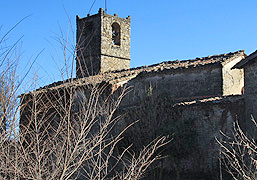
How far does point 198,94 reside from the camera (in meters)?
15.6

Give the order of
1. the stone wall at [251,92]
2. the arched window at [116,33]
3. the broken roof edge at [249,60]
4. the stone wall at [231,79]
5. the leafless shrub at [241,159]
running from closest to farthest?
1. the leafless shrub at [241,159]
2. the stone wall at [251,92]
3. the broken roof edge at [249,60]
4. the stone wall at [231,79]
5. the arched window at [116,33]

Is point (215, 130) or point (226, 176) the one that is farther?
point (215, 130)

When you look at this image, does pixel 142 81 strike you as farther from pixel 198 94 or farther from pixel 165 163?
pixel 165 163

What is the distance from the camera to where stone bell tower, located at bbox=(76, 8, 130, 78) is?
23.4 m

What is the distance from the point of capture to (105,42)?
23641 millimetres

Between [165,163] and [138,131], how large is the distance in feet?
5.51

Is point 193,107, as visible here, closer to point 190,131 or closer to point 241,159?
point 190,131

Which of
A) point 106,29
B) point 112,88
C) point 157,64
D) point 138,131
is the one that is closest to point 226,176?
point 138,131

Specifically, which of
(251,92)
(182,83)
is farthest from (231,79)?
(251,92)

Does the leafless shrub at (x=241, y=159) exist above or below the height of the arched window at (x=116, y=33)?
below

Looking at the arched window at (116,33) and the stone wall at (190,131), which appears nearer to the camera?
the stone wall at (190,131)

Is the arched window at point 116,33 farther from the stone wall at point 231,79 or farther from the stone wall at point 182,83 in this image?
the stone wall at point 231,79

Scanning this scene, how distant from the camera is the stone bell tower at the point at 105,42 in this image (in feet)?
76.8

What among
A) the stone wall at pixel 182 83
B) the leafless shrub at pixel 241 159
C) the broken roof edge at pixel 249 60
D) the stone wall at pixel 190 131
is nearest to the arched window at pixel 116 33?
the stone wall at pixel 182 83
